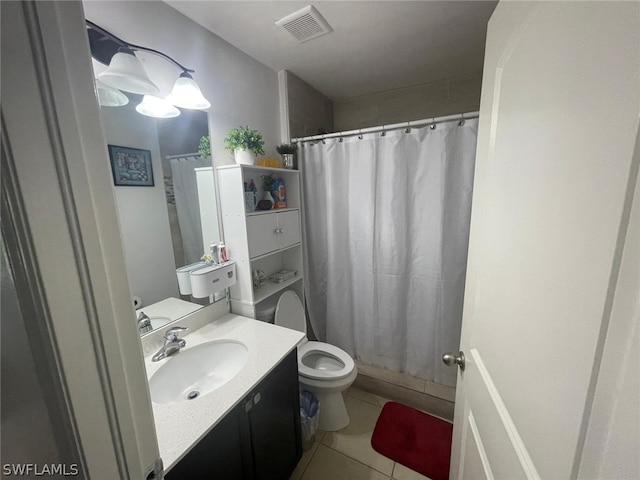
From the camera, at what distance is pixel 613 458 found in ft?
1.01

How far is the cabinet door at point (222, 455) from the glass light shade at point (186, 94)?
4.32 feet

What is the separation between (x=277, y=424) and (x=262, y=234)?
97cm

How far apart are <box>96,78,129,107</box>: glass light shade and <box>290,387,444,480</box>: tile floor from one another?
198 cm

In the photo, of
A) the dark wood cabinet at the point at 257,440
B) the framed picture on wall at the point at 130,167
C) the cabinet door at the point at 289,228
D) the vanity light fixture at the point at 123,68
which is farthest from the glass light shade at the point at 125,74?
the dark wood cabinet at the point at 257,440

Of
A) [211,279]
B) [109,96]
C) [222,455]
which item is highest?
[109,96]

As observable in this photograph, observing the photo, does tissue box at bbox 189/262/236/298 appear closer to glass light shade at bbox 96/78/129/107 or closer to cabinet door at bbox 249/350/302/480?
cabinet door at bbox 249/350/302/480

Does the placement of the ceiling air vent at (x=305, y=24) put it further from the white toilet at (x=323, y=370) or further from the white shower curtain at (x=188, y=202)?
the white toilet at (x=323, y=370)

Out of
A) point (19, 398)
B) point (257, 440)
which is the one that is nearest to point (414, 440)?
point (257, 440)

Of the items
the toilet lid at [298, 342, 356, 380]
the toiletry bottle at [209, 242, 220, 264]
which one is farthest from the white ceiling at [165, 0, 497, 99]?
the toilet lid at [298, 342, 356, 380]

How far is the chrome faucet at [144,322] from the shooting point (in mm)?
1115

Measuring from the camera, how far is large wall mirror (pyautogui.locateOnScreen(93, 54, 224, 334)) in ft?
3.51

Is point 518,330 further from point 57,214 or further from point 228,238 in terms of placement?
point 228,238

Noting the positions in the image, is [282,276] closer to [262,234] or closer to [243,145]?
[262,234]

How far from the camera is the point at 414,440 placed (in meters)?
1.50
